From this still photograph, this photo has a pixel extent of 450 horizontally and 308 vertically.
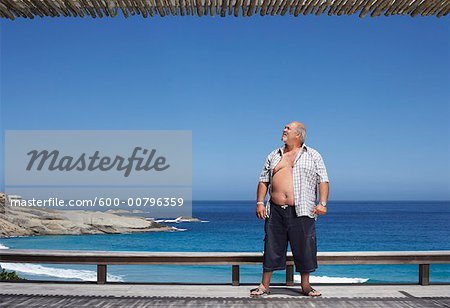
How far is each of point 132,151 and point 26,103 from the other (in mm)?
10188

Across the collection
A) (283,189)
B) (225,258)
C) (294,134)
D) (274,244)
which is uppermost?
(294,134)

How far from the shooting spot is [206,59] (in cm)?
5250

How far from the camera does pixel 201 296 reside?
3.70m

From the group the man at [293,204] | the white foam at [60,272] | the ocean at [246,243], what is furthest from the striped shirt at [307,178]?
the ocean at [246,243]

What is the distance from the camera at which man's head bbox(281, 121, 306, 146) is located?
369 centimetres

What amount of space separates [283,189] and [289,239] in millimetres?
340

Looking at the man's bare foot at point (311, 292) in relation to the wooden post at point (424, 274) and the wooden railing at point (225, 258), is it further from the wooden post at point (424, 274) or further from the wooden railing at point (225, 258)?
the wooden post at point (424, 274)

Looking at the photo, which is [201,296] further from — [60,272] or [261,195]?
[60,272]

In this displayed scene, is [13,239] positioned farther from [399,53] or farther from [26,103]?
[399,53]

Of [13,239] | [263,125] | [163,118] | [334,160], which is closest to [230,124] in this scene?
[263,125]

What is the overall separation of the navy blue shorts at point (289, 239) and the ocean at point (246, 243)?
1865 centimetres

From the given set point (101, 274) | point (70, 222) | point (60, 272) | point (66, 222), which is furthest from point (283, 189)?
point (70, 222)

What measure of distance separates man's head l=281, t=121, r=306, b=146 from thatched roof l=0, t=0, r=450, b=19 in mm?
1024

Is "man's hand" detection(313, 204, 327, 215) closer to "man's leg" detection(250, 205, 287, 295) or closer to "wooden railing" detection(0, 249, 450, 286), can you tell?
"man's leg" detection(250, 205, 287, 295)
